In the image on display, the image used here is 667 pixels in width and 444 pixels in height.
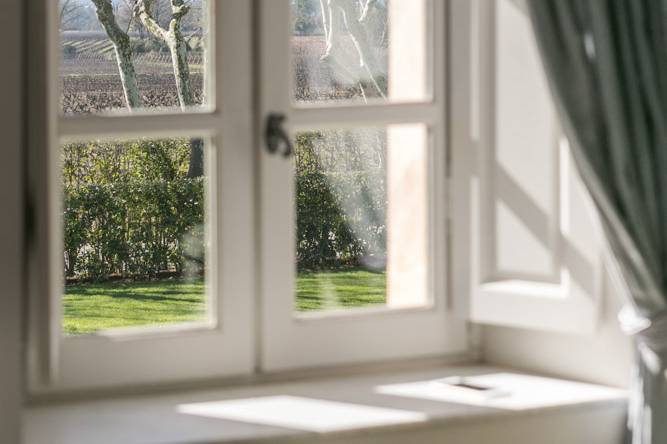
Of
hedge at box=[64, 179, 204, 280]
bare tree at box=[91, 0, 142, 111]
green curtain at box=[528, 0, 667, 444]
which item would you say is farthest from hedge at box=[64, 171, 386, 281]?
green curtain at box=[528, 0, 667, 444]

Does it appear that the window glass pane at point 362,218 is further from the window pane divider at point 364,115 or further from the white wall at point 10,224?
the white wall at point 10,224

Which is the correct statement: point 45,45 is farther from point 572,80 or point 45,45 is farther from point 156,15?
point 572,80

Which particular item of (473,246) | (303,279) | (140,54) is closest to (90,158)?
(140,54)

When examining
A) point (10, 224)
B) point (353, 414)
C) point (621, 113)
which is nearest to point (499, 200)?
point (621, 113)

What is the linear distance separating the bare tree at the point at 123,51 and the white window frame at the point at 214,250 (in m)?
0.05

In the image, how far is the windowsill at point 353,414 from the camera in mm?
2850

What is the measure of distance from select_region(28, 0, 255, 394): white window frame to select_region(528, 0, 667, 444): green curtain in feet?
2.61

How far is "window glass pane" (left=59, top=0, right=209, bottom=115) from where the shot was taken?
120 inches

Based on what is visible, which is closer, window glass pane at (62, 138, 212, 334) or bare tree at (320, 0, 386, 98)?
window glass pane at (62, 138, 212, 334)

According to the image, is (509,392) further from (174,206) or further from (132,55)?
(132,55)

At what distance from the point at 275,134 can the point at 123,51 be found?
449 mm

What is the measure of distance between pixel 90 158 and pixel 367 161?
2.53ft

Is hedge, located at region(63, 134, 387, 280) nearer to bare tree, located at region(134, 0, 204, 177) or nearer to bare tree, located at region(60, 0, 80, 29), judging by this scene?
bare tree, located at region(134, 0, 204, 177)

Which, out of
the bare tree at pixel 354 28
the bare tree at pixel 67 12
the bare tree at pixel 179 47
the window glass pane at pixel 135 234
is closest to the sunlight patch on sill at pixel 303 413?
the window glass pane at pixel 135 234
